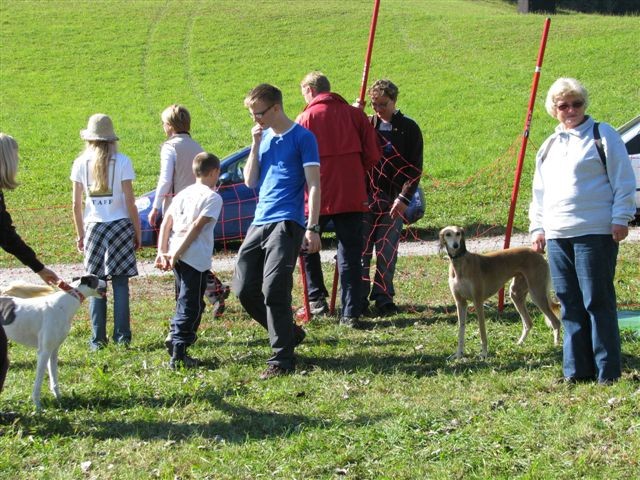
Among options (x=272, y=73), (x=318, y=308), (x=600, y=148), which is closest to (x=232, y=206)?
(x=318, y=308)

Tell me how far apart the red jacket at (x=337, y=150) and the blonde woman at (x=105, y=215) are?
1.52 metres

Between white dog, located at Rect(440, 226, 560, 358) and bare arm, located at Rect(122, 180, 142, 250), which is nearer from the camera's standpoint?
white dog, located at Rect(440, 226, 560, 358)

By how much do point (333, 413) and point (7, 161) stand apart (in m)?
2.42

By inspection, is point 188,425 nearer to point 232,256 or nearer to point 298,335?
point 298,335

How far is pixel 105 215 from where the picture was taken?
281 inches

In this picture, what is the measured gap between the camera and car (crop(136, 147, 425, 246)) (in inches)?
480

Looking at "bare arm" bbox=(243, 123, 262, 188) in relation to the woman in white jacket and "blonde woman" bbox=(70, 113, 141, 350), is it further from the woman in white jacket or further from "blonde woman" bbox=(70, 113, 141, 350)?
the woman in white jacket

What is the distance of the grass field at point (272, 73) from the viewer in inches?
728

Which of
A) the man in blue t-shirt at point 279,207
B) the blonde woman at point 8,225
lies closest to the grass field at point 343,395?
the man in blue t-shirt at point 279,207

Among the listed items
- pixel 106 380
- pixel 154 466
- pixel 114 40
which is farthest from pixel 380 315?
pixel 114 40

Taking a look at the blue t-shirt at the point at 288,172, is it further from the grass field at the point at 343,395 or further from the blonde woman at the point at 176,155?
the blonde woman at the point at 176,155

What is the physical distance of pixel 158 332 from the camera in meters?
7.93

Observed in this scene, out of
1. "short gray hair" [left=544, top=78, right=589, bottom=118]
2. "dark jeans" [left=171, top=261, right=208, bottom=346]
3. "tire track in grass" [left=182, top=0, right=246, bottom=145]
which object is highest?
"tire track in grass" [left=182, top=0, right=246, bottom=145]

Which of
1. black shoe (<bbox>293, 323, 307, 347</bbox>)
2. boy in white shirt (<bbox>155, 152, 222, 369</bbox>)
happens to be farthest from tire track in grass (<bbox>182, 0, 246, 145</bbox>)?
boy in white shirt (<bbox>155, 152, 222, 369</bbox>)
